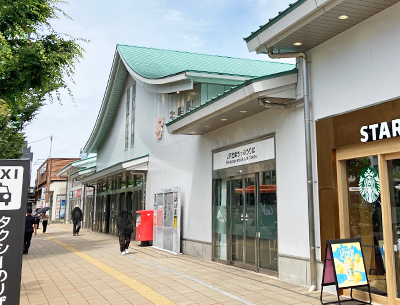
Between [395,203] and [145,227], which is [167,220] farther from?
[395,203]

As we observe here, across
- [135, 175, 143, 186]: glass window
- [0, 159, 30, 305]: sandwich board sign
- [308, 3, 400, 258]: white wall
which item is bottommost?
[0, 159, 30, 305]: sandwich board sign

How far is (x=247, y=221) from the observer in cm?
984

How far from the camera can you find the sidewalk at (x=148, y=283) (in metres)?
6.90

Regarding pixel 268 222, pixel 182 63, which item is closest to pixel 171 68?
pixel 182 63

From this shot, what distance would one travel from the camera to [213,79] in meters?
13.1

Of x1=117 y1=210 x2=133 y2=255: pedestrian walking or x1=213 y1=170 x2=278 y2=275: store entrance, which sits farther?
x1=117 y1=210 x2=133 y2=255: pedestrian walking

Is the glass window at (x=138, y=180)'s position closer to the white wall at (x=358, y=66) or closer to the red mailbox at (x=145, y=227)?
the red mailbox at (x=145, y=227)

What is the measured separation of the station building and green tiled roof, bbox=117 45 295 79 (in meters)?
3.88

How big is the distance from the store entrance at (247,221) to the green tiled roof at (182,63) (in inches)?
284

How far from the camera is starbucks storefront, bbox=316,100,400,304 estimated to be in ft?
20.2

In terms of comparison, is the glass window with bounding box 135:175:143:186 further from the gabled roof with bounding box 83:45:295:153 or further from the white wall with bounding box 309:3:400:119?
the white wall with bounding box 309:3:400:119

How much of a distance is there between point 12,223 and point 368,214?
549 centimetres

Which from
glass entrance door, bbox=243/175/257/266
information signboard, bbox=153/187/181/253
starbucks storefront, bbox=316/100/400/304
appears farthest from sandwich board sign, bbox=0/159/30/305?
information signboard, bbox=153/187/181/253

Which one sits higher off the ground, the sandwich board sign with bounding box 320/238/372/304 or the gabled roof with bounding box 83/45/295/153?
the gabled roof with bounding box 83/45/295/153
